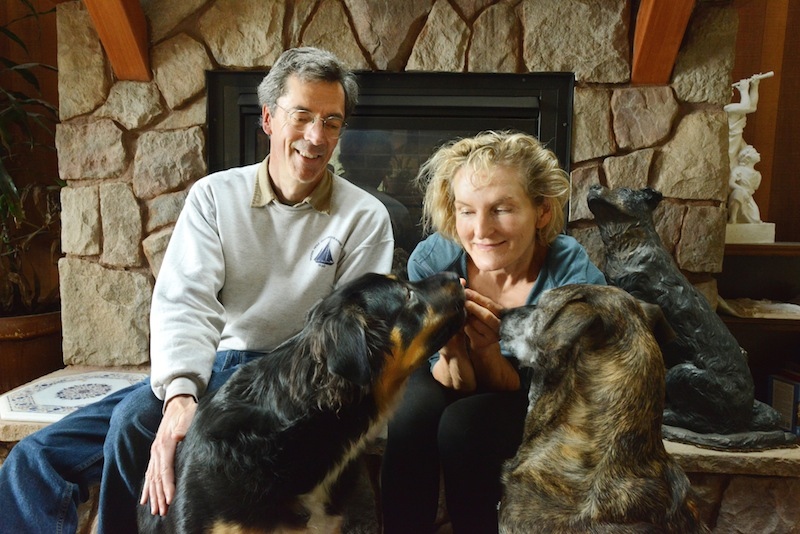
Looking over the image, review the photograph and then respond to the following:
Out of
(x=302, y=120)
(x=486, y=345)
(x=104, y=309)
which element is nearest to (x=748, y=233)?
(x=486, y=345)

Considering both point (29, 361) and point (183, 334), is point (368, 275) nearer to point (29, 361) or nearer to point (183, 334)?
point (183, 334)

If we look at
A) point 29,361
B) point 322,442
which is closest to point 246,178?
point 322,442

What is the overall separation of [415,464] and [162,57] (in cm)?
207

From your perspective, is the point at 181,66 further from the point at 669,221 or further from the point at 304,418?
the point at 669,221

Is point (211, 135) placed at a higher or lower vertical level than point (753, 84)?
lower

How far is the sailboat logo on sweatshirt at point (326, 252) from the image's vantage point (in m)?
1.88

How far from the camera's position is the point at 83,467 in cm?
166

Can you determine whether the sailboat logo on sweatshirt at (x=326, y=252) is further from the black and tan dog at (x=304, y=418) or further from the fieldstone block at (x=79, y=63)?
the fieldstone block at (x=79, y=63)

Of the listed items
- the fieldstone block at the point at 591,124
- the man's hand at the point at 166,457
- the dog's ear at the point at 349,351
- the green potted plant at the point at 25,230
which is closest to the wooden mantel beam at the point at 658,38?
the fieldstone block at the point at 591,124

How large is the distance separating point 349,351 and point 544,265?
825 millimetres

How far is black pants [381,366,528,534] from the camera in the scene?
159cm

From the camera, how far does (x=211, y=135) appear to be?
2.70 metres

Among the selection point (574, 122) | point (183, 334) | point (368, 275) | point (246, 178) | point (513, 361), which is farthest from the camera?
point (574, 122)

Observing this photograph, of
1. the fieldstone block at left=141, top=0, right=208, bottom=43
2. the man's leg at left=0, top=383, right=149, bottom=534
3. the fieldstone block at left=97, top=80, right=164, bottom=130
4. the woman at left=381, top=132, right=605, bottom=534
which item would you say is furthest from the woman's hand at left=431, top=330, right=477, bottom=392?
the fieldstone block at left=141, top=0, right=208, bottom=43
